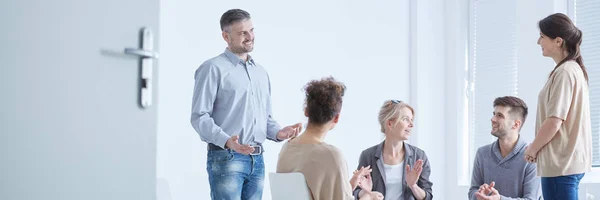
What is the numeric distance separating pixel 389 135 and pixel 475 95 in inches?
85.4

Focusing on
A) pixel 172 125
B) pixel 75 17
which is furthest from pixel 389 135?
pixel 75 17

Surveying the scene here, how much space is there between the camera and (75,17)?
179 cm

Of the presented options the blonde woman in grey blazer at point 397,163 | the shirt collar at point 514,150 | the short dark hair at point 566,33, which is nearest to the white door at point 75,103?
the blonde woman in grey blazer at point 397,163

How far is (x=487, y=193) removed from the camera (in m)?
3.78

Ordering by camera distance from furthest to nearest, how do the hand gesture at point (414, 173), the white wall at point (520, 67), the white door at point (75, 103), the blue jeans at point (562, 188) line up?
1. the white wall at point (520, 67)
2. the hand gesture at point (414, 173)
3. the blue jeans at point (562, 188)
4. the white door at point (75, 103)

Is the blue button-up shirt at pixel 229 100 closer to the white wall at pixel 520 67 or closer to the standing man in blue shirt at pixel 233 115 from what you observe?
the standing man in blue shirt at pixel 233 115

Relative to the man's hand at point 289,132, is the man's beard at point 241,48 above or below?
above

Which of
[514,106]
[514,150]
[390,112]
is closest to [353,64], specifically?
[390,112]

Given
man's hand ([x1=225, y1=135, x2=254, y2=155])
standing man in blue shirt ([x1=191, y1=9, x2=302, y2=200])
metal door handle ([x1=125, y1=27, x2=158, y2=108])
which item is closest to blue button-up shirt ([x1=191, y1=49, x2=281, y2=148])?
standing man in blue shirt ([x1=191, y1=9, x2=302, y2=200])

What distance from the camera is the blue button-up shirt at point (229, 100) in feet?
10.5

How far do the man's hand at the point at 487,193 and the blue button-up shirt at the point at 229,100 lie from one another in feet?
3.95

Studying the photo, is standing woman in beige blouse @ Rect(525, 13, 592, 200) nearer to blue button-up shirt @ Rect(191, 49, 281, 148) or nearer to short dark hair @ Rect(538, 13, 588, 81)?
short dark hair @ Rect(538, 13, 588, 81)

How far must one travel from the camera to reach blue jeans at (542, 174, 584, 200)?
124 inches

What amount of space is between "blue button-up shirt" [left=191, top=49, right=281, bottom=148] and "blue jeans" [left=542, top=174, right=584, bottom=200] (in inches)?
51.2
